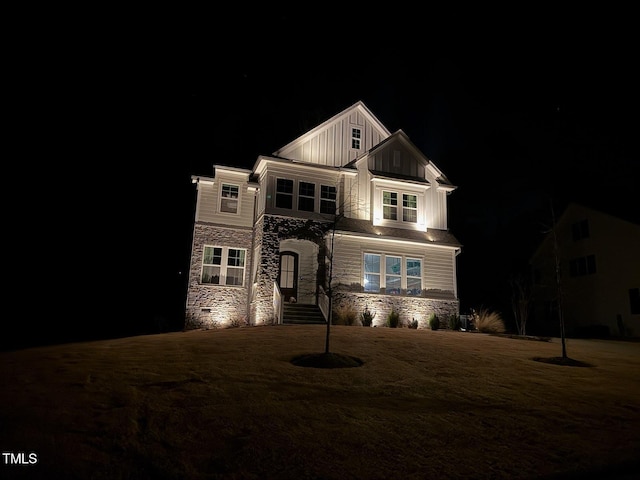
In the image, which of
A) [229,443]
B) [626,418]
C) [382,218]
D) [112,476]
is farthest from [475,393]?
[382,218]

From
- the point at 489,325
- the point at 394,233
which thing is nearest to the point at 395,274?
the point at 394,233

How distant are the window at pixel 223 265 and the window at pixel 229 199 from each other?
2.01m

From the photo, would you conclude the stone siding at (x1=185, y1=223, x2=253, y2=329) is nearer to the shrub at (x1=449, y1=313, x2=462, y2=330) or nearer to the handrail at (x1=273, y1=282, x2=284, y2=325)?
the handrail at (x1=273, y1=282, x2=284, y2=325)

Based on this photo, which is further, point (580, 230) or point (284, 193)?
point (580, 230)

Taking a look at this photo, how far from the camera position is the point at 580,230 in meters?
28.9

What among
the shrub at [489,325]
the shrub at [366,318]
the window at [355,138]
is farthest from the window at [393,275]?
the window at [355,138]

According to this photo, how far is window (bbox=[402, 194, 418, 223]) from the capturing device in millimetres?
22328

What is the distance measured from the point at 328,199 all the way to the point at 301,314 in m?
6.12

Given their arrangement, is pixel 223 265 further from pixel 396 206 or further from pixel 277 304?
pixel 396 206

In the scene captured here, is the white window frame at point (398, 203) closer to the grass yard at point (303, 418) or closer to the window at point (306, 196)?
the window at point (306, 196)

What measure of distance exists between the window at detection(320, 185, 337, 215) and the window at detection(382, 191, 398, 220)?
256cm

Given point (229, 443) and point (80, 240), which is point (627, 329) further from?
point (80, 240)

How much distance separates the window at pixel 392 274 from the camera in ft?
67.4

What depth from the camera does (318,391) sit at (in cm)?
761
